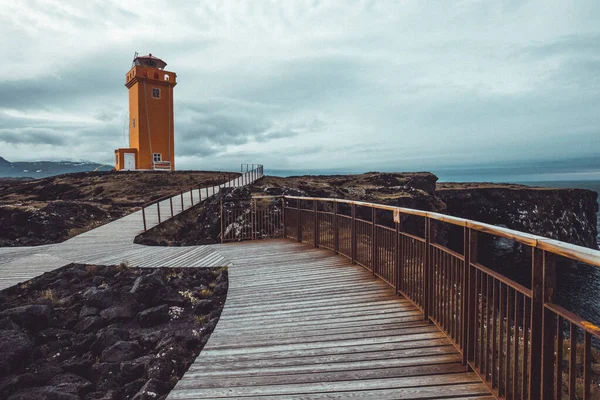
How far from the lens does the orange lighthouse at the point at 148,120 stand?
42.5m

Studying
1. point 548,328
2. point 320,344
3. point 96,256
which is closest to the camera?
point 548,328

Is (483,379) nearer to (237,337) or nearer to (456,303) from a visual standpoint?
(456,303)

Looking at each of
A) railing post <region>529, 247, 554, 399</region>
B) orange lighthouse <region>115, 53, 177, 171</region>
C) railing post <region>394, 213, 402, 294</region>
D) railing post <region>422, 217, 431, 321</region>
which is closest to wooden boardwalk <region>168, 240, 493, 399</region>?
railing post <region>422, 217, 431, 321</region>

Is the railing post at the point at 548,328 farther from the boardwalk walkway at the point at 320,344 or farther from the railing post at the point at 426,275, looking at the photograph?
the railing post at the point at 426,275

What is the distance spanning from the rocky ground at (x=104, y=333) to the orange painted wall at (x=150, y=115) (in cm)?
3853

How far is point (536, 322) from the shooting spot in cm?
220

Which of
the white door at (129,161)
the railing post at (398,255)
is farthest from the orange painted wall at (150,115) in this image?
the railing post at (398,255)

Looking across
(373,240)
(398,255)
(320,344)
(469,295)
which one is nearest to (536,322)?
(469,295)

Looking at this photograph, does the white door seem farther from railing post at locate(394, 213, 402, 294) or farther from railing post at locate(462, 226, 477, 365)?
railing post at locate(462, 226, 477, 365)

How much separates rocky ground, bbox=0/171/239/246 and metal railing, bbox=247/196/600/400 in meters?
12.0

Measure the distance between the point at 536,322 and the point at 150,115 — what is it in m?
46.0

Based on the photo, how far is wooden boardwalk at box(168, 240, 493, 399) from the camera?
9.77 feet

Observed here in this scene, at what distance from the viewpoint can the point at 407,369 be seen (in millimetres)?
3217

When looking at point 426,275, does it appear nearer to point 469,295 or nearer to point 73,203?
point 469,295
